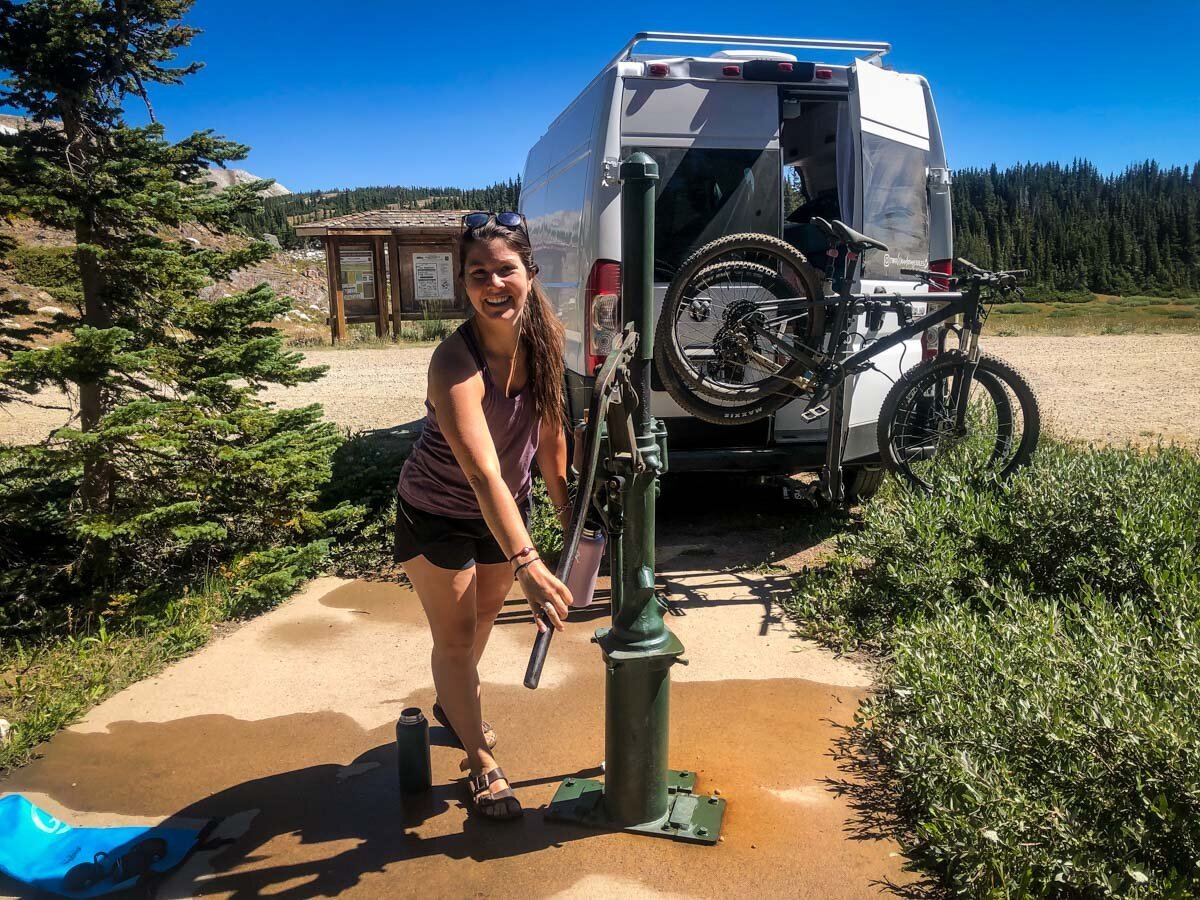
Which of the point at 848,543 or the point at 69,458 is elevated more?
the point at 69,458

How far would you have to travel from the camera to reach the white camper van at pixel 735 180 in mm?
4895

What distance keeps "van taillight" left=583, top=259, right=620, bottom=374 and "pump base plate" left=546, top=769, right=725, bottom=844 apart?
2.50 meters

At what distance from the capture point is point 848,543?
4727 millimetres

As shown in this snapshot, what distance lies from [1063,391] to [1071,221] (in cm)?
4460

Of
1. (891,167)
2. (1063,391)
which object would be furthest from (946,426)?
(1063,391)

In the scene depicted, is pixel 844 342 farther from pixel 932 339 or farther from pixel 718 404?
pixel 932 339

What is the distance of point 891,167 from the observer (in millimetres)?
5398

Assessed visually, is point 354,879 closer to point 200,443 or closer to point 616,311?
point 200,443

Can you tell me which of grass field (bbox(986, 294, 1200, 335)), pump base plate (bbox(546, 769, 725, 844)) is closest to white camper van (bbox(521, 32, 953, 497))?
pump base plate (bbox(546, 769, 725, 844))

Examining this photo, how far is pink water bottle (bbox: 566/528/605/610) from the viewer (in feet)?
8.08

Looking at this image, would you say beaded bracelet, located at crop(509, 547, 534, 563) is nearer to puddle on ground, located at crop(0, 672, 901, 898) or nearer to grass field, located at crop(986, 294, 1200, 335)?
puddle on ground, located at crop(0, 672, 901, 898)

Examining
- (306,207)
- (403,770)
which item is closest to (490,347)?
(403,770)

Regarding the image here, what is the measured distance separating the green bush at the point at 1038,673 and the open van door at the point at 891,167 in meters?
1.61

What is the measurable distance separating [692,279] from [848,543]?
1.69 metres
